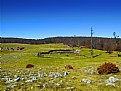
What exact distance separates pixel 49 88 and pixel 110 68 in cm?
1030

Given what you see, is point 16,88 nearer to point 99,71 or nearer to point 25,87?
Answer: point 25,87

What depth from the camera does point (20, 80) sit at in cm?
1998

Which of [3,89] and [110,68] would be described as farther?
[110,68]

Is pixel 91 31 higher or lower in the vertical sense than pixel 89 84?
higher

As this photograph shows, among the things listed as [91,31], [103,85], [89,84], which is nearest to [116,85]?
[103,85]

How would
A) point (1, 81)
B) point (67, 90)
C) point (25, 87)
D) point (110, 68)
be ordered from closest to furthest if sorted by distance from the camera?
point (67, 90) → point (25, 87) → point (1, 81) → point (110, 68)

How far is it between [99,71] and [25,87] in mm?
10441

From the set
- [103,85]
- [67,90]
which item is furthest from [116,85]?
[67,90]

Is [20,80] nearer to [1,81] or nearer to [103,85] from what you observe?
[1,81]

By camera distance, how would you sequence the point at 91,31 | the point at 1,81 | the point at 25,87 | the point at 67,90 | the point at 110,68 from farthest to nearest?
1. the point at 91,31
2. the point at 110,68
3. the point at 1,81
4. the point at 25,87
5. the point at 67,90

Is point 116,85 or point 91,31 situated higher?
point 91,31

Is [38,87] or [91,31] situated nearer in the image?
[38,87]

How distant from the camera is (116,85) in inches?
674

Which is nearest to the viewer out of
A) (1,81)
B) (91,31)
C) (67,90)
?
(67,90)
